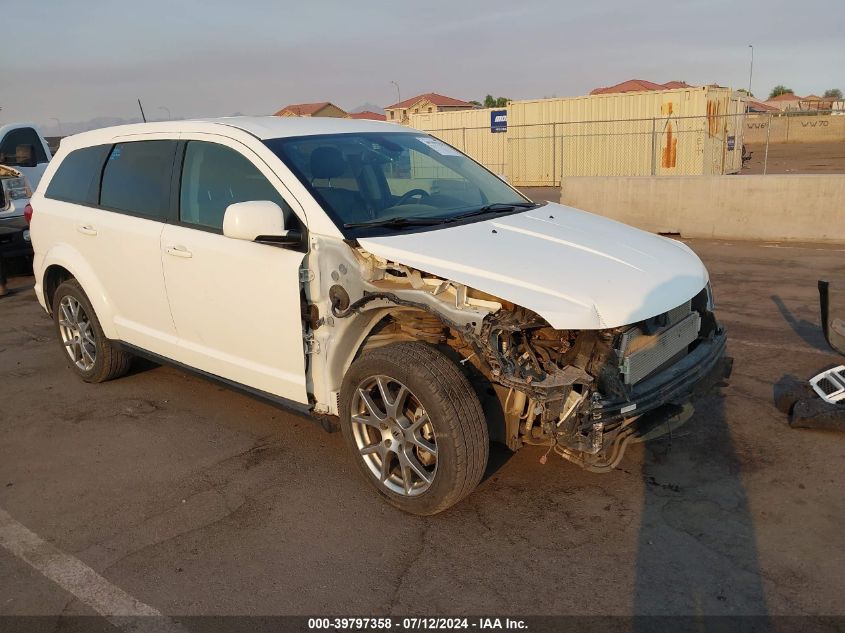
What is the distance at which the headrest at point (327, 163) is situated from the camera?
412 cm

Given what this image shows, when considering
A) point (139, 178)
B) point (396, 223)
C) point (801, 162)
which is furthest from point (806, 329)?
point (801, 162)

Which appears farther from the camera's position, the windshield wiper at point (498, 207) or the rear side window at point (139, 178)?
the rear side window at point (139, 178)

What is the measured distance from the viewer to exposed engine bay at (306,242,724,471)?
321 cm

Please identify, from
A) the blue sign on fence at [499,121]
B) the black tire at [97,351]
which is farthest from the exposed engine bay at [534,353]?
the blue sign on fence at [499,121]

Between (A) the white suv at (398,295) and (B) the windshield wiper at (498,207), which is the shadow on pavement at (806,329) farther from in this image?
(B) the windshield wiper at (498,207)

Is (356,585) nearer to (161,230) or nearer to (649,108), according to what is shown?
(161,230)

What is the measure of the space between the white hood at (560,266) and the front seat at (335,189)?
337mm

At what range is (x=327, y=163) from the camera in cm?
422

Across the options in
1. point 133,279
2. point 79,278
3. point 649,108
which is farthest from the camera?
point 649,108

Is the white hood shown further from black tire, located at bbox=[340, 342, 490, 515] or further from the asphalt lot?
the asphalt lot

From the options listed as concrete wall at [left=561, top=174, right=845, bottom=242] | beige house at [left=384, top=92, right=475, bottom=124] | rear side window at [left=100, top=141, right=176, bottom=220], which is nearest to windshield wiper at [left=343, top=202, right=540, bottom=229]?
rear side window at [left=100, top=141, right=176, bottom=220]

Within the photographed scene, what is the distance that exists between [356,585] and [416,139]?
3.05 m

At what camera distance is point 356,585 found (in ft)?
10.3

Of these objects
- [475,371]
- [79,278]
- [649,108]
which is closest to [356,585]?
[475,371]
